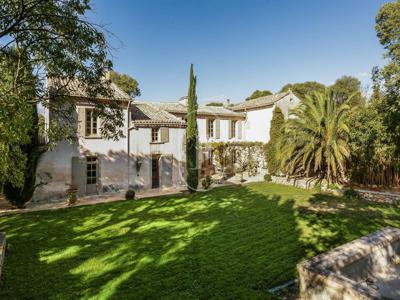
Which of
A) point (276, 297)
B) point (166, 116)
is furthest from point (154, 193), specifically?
point (276, 297)

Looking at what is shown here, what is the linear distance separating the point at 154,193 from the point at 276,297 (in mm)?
12553

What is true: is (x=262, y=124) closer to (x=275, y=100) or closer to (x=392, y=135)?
(x=275, y=100)

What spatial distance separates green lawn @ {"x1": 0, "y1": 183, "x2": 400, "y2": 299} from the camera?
5.68 meters

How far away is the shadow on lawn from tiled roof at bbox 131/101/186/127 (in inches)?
271

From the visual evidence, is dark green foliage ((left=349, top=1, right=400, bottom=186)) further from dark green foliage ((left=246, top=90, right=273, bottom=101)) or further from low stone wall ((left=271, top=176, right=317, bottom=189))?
dark green foliage ((left=246, top=90, right=273, bottom=101))

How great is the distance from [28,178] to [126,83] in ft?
100.0

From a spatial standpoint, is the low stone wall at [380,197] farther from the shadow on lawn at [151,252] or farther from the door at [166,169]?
the door at [166,169]

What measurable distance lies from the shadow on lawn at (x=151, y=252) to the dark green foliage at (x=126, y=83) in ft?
102

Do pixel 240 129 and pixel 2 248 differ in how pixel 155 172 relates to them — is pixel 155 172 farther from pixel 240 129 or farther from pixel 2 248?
pixel 240 129

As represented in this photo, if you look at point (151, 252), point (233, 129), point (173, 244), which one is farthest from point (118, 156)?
point (233, 129)

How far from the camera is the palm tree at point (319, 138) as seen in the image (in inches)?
642

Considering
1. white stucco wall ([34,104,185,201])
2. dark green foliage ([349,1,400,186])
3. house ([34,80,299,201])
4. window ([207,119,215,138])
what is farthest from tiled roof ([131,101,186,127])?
dark green foliage ([349,1,400,186])

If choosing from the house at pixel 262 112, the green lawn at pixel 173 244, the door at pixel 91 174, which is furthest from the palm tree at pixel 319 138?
the door at pixel 91 174

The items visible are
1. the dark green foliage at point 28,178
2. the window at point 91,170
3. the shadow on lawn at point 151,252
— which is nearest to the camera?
the shadow on lawn at point 151,252
